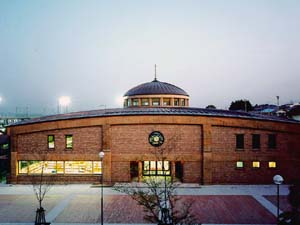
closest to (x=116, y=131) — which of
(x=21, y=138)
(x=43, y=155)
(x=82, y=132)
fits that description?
(x=82, y=132)

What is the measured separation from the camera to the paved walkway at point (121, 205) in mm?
20000

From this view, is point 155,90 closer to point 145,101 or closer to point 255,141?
point 145,101

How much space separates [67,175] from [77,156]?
7.02 feet

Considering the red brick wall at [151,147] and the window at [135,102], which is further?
the window at [135,102]

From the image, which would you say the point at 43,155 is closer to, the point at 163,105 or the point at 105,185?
the point at 105,185

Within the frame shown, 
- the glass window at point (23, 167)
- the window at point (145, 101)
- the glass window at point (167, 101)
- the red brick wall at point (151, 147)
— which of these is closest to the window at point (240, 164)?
the red brick wall at point (151, 147)

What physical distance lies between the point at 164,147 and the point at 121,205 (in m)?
8.37

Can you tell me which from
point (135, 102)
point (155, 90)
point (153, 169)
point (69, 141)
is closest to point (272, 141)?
point (153, 169)

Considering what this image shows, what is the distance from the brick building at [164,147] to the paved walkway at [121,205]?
1.63 meters

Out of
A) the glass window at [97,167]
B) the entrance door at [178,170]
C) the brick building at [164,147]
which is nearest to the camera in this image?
the brick building at [164,147]

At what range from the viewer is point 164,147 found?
97.2ft

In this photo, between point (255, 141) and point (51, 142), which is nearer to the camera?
point (255, 141)

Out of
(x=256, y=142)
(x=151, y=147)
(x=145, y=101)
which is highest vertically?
(x=145, y=101)

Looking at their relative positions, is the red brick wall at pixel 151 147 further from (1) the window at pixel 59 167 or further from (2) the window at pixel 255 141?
(2) the window at pixel 255 141
